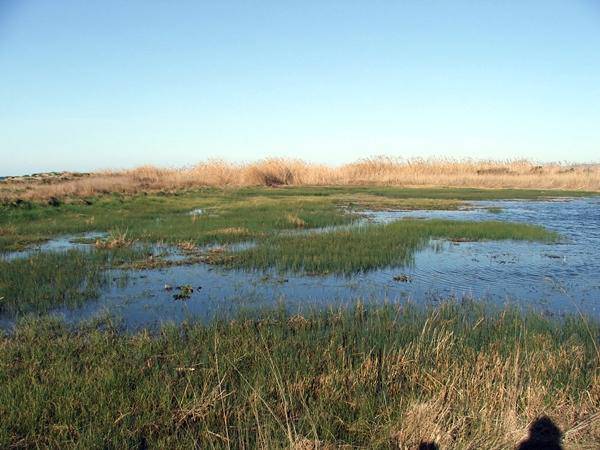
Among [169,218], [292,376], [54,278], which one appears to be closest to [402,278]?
[292,376]

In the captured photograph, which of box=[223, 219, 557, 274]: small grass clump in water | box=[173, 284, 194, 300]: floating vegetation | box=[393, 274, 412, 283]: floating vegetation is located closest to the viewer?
box=[173, 284, 194, 300]: floating vegetation

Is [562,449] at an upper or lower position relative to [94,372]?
lower

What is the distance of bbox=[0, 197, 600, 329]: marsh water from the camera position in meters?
6.61

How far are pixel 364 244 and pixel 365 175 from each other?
31.4m

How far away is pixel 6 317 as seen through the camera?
20.1ft

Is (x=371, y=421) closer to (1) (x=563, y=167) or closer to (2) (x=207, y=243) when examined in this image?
(2) (x=207, y=243)

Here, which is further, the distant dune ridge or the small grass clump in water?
the distant dune ridge

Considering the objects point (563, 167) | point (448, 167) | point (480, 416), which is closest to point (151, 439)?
point (480, 416)

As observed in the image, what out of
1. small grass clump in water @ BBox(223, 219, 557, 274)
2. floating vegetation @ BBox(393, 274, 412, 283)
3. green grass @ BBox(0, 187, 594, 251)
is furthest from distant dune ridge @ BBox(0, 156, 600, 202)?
floating vegetation @ BBox(393, 274, 412, 283)

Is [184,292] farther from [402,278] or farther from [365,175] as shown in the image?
[365,175]

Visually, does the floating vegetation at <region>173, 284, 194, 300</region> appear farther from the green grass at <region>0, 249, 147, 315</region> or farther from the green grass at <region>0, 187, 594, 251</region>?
the green grass at <region>0, 187, 594, 251</region>

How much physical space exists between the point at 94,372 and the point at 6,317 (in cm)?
281

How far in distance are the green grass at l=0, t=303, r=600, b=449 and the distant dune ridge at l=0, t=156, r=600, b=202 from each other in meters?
28.3

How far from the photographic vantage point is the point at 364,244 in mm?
11180
